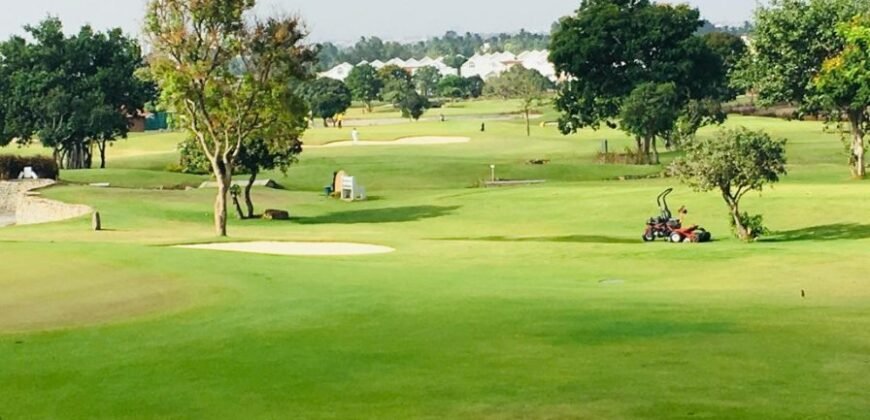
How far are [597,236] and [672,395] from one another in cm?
3417

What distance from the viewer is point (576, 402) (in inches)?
563

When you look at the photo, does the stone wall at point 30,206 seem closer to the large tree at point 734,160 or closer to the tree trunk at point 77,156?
the tree trunk at point 77,156

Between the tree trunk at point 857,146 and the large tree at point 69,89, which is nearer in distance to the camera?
the tree trunk at point 857,146

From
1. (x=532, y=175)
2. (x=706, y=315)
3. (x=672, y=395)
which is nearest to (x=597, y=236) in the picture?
(x=706, y=315)

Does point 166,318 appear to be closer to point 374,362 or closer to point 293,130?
point 374,362

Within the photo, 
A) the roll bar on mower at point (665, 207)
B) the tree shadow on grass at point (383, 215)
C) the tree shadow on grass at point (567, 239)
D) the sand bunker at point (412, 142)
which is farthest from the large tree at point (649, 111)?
the tree shadow on grass at point (567, 239)

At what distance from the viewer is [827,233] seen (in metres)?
43.7

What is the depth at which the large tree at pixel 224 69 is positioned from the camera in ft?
174

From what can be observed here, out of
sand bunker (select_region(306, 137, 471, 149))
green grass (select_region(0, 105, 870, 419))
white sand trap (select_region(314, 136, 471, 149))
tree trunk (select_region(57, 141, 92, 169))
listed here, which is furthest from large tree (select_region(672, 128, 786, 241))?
sand bunker (select_region(306, 137, 471, 149))

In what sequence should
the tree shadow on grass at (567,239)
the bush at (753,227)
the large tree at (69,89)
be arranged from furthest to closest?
1. the large tree at (69,89)
2. the tree shadow on grass at (567,239)
3. the bush at (753,227)

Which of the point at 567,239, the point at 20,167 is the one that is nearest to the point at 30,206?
the point at 20,167

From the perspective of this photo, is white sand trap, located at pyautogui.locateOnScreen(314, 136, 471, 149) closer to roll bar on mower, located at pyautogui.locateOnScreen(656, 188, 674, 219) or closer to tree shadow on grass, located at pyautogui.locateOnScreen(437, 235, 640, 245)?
roll bar on mower, located at pyautogui.locateOnScreen(656, 188, 674, 219)

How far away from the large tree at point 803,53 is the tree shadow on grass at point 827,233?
2601cm

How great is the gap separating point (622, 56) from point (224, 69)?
204ft
